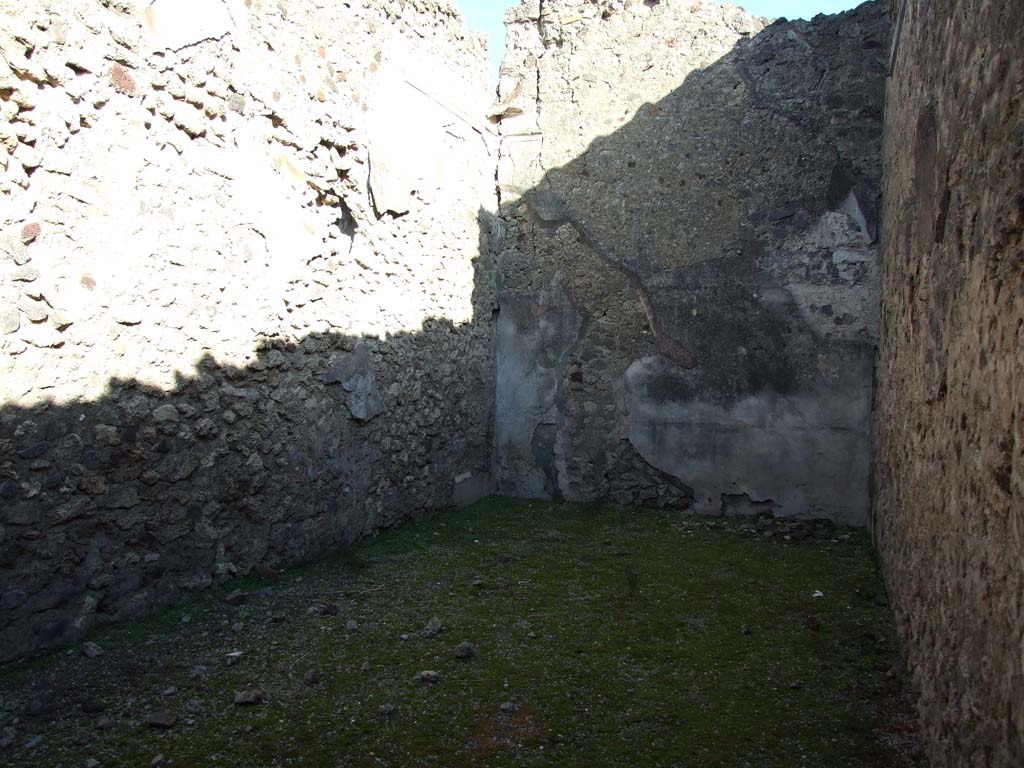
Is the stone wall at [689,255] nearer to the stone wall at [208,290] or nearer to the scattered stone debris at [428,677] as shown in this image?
the stone wall at [208,290]

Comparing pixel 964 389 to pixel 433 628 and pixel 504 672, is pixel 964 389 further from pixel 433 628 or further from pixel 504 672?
pixel 433 628

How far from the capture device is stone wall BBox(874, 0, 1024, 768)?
4.29 ft

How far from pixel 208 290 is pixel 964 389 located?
2.55 meters

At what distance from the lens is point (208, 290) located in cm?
290

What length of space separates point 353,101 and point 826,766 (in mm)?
3386

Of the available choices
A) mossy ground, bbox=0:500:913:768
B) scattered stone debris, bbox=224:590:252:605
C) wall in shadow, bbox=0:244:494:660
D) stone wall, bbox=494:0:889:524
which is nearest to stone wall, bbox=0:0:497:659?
wall in shadow, bbox=0:244:494:660

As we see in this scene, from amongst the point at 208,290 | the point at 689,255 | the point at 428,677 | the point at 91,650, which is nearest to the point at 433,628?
the point at 428,677

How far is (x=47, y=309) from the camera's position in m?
2.30

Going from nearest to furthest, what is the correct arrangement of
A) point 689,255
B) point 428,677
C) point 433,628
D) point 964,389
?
point 964,389 → point 428,677 → point 433,628 → point 689,255

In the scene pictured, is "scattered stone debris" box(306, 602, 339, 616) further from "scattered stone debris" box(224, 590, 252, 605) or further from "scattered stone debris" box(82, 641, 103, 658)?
"scattered stone debris" box(82, 641, 103, 658)

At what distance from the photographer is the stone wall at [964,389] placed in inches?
51.5

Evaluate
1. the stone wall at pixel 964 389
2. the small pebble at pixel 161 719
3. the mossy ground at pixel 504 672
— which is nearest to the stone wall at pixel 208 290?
the mossy ground at pixel 504 672

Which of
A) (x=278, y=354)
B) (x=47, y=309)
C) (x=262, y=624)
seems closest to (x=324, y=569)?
(x=262, y=624)

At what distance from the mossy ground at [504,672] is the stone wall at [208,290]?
0.32 m
